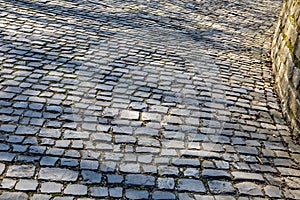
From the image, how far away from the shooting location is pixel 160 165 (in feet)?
12.2

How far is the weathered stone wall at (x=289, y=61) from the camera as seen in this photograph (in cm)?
473

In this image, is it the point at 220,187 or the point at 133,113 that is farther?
the point at 133,113

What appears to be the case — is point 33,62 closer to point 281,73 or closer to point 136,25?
point 136,25

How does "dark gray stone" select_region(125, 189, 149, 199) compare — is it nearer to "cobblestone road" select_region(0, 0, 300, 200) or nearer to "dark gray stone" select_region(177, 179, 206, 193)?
"cobblestone road" select_region(0, 0, 300, 200)

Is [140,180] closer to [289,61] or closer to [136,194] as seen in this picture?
[136,194]

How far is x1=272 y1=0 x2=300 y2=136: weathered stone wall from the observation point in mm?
4732

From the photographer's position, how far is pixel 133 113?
462 centimetres

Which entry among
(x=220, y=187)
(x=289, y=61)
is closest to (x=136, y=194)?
(x=220, y=187)

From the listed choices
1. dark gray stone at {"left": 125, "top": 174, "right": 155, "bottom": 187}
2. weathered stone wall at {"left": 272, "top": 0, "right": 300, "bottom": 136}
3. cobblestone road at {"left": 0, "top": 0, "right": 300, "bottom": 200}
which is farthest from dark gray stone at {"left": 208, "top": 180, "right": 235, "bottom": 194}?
weathered stone wall at {"left": 272, "top": 0, "right": 300, "bottom": 136}

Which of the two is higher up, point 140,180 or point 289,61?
point 289,61

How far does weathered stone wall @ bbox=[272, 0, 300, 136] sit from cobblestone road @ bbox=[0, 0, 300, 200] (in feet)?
0.58

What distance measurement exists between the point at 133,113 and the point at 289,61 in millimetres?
2400

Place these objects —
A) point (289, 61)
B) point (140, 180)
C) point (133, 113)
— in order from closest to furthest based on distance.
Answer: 1. point (140, 180)
2. point (133, 113)
3. point (289, 61)

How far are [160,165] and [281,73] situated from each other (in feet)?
9.65
